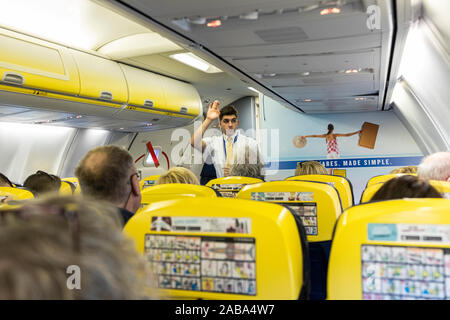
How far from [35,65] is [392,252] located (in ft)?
16.9

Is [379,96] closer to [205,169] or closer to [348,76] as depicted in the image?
[348,76]

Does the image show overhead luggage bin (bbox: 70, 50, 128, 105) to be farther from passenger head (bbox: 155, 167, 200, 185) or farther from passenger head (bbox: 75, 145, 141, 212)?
passenger head (bbox: 75, 145, 141, 212)

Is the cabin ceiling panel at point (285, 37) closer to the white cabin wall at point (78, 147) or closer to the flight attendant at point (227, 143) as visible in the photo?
the flight attendant at point (227, 143)

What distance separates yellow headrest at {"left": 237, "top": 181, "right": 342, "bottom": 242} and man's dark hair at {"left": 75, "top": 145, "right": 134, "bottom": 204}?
1.06m

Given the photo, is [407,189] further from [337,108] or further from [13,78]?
[337,108]

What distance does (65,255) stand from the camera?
2.23 ft

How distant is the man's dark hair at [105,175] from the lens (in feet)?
7.59

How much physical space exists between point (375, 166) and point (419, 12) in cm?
753

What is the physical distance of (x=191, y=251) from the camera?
1.60m

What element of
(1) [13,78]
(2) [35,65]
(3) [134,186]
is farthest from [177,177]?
(2) [35,65]

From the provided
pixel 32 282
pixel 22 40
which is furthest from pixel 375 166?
pixel 32 282

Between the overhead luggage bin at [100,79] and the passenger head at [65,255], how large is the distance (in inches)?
229

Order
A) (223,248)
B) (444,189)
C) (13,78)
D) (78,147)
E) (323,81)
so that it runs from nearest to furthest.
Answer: (223,248)
(444,189)
(13,78)
(323,81)
(78,147)

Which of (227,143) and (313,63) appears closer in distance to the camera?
(313,63)
